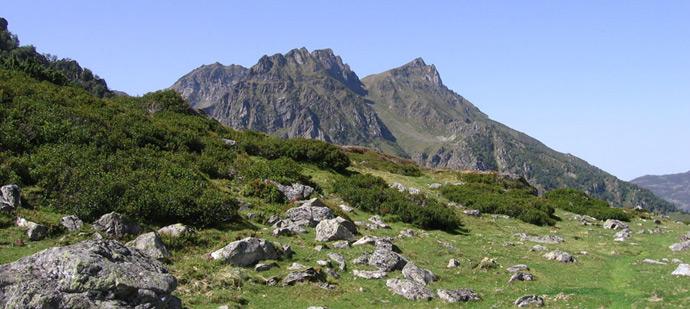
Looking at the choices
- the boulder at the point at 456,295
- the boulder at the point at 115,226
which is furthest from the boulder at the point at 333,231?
the boulder at the point at 115,226

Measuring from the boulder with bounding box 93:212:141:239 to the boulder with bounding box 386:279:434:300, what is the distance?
1108 cm

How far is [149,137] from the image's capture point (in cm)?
3925

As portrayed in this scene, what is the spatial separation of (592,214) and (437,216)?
78.4 ft

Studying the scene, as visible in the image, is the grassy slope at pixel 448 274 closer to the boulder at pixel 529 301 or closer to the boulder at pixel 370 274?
the boulder at pixel 370 274

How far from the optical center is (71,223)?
2252 centimetres

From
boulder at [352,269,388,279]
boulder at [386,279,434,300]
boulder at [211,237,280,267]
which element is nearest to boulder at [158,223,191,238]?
boulder at [211,237,280,267]

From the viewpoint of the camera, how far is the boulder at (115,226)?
22.3 meters

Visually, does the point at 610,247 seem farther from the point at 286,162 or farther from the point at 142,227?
the point at 142,227

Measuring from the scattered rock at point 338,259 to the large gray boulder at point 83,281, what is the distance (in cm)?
888

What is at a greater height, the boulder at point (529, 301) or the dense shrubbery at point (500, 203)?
the dense shrubbery at point (500, 203)

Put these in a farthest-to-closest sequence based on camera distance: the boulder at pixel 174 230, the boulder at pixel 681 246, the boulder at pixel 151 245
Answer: the boulder at pixel 681 246 < the boulder at pixel 174 230 < the boulder at pixel 151 245

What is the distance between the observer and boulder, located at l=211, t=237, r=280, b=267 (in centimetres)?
2089

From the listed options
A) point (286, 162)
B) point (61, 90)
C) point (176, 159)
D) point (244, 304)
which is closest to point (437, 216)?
point (286, 162)

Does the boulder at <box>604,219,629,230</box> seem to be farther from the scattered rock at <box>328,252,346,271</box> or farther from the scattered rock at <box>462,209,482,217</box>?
the scattered rock at <box>328,252,346,271</box>
